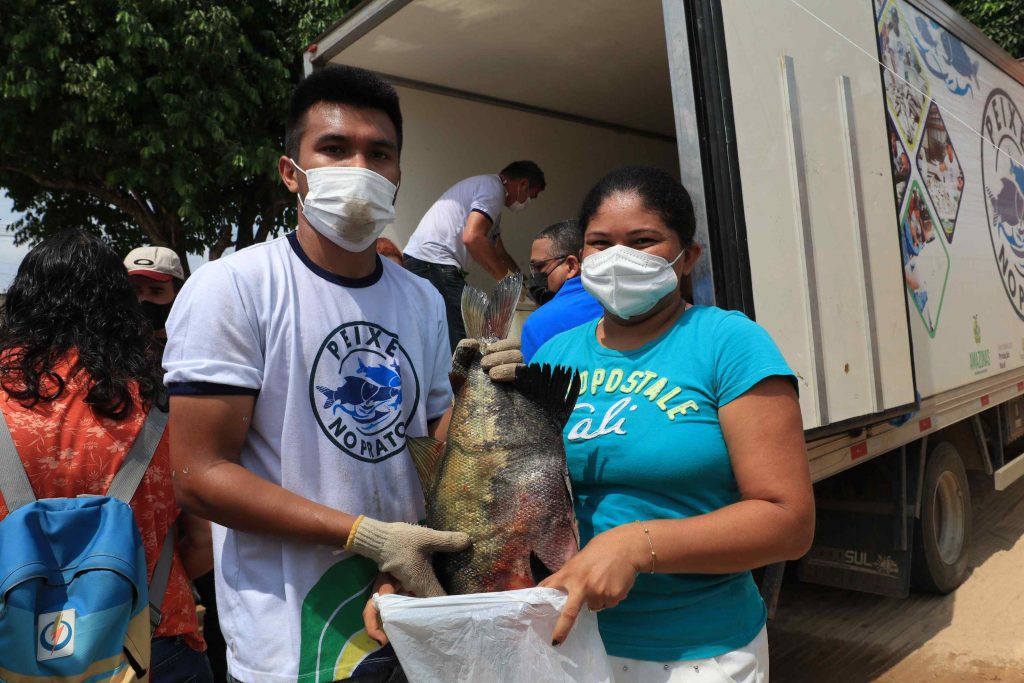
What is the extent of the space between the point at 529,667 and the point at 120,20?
347 inches

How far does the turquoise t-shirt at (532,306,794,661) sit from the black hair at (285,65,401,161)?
762mm

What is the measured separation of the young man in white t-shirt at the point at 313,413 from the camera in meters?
1.38

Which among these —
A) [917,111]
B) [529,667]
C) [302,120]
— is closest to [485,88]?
[917,111]

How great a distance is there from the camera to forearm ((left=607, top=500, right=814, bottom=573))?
4.28 ft

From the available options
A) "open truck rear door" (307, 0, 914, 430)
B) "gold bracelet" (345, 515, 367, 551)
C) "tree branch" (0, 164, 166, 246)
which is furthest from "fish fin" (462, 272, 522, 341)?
"tree branch" (0, 164, 166, 246)

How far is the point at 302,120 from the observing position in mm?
1690

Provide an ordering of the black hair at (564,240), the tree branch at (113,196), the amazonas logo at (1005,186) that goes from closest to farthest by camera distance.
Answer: the black hair at (564,240), the amazonas logo at (1005,186), the tree branch at (113,196)

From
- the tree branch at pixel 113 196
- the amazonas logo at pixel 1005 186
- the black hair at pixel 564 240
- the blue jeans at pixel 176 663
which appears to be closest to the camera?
the blue jeans at pixel 176 663

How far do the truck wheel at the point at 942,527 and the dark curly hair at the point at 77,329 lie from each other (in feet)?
14.3

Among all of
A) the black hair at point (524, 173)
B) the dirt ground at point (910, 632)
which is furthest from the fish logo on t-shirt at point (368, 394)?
the black hair at point (524, 173)

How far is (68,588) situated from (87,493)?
0.91 feet

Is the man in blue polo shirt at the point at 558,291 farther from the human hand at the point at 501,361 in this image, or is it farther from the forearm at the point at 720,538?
the forearm at the point at 720,538

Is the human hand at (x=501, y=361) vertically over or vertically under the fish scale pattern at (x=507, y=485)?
over

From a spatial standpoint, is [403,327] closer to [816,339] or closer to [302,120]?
[302,120]
